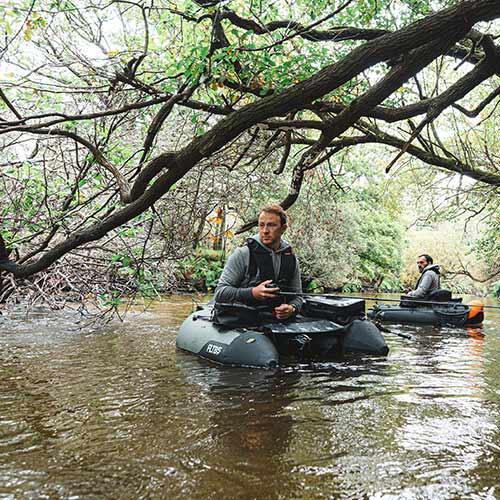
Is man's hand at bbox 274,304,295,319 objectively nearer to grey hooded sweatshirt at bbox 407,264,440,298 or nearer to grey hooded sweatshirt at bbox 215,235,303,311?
grey hooded sweatshirt at bbox 215,235,303,311

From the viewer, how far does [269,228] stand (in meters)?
5.66

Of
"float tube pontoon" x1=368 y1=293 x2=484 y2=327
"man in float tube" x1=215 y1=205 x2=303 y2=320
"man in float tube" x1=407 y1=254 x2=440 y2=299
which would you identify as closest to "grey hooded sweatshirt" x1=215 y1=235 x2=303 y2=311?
"man in float tube" x1=215 y1=205 x2=303 y2=320

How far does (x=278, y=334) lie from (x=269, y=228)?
1079 millimetres

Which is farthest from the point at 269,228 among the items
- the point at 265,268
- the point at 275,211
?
the point at 265,268

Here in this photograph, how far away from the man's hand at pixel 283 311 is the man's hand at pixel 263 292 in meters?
0.23

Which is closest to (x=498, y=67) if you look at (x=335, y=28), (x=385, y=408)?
(x=335, y=28)

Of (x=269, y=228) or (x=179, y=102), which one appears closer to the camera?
(x=179, y=102)

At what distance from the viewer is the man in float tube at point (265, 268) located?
18.4 feet

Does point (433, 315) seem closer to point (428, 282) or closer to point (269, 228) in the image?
point (428, 282)

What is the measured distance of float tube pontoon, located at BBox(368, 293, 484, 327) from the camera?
9.83 metres

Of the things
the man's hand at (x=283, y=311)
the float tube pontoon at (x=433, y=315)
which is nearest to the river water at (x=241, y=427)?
the man's hand at (x=283, y=311)

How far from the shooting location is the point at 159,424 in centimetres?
351

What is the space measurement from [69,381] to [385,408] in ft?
8.53

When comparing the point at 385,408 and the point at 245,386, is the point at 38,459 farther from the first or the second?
the point at 385,408
